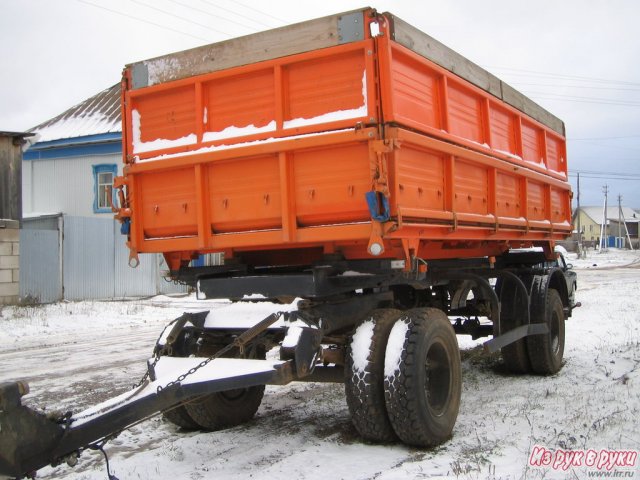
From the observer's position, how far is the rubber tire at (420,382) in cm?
439

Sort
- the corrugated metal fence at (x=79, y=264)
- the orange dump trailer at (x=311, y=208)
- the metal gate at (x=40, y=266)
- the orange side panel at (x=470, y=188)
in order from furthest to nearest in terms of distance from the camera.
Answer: the corrugated metal fence at (x=79, y=264) → the metal gate at (x=40, y=266) → the orange side panel at (x=470, y=188) → the orange dump trailer at (x=311, y=208)

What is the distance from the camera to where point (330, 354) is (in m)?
4.73

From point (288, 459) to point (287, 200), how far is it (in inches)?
72.8

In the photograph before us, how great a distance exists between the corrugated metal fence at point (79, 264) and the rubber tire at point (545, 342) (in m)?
14.0

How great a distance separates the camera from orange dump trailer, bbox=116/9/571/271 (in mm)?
4418

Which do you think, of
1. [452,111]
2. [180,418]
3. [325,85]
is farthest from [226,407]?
[452,111]

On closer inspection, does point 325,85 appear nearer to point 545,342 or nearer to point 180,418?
point 180,418

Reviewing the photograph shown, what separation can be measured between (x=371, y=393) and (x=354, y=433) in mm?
778

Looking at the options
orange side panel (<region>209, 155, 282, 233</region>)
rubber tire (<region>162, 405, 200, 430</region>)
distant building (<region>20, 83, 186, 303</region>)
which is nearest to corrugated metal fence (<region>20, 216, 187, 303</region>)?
distant building (<region>20, 83, 186, 303</region>)

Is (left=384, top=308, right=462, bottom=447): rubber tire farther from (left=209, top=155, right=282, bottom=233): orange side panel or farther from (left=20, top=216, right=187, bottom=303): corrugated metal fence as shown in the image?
(left=20, top=216, right=187, bottom=303): corrugated metal fence

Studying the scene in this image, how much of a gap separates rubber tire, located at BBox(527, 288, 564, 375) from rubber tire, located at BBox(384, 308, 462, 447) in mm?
2725

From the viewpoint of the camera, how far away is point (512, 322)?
23.3 ft

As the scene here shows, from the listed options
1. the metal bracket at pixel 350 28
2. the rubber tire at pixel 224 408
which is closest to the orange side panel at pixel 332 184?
the metal bracket at pixel 350 28

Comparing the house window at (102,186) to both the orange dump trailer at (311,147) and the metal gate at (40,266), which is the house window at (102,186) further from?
the orange dump trailer at (311,147)
